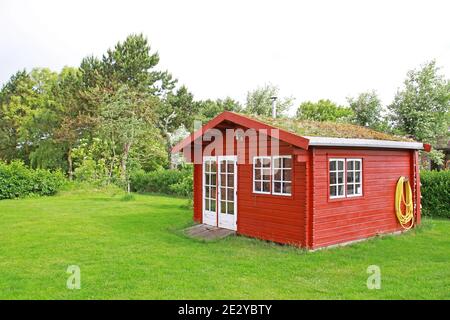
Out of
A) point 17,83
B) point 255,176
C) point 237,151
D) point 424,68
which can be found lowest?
point 255,176

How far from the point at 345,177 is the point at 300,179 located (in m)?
1.21

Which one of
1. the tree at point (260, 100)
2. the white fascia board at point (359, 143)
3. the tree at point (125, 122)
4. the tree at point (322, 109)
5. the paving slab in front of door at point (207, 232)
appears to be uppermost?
the tree at point (322, 109)

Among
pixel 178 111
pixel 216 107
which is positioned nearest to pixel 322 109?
pixel 216 107

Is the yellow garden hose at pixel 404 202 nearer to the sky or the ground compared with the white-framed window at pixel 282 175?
nearer to the ground

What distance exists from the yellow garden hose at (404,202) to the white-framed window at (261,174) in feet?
11.2

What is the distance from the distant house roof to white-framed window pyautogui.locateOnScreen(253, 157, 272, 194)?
0.85m

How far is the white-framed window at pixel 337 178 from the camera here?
7.77m

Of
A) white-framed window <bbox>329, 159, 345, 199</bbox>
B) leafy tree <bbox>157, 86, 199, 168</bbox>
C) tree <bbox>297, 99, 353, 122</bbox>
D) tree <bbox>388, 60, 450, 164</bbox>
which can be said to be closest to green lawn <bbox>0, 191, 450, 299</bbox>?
white-framed window <bbox>329, 159, 345, 199</bbox>

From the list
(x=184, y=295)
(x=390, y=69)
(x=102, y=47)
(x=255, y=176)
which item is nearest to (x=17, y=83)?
(x=102, y=47)

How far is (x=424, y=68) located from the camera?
1684 cm

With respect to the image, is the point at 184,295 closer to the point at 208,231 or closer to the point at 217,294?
the point at 217,294

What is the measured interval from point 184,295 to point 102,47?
3013cm

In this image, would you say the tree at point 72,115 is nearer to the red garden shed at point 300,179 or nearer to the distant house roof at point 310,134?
the red garden shed at point 300,179

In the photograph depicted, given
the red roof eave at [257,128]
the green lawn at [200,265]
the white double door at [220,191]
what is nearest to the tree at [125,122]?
the white double door at [220,191]
